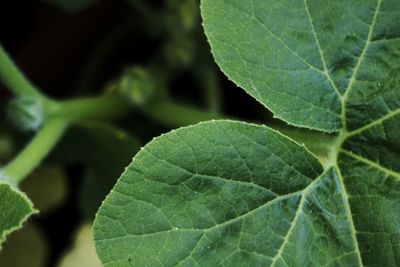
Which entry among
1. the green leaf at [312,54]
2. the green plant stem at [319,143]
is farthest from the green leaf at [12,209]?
the green plant stem at [319,143]

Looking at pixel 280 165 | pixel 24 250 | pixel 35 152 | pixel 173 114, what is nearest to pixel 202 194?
pixel 280 165

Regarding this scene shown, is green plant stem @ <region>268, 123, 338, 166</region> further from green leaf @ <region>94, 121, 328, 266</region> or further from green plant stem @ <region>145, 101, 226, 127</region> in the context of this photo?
green plant stem @ <region>145, 101, 226, 127</region>

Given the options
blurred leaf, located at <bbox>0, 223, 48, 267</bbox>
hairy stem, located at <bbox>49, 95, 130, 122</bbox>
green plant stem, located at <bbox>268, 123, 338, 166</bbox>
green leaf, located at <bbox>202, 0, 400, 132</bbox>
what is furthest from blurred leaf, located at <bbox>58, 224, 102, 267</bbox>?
green leaf, located at <bbox>202, 0, 400, 132</bbox>

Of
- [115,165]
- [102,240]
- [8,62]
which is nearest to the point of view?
[102,240]

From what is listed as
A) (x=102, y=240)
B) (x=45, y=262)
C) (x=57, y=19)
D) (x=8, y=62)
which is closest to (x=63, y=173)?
(x=45, y=262)

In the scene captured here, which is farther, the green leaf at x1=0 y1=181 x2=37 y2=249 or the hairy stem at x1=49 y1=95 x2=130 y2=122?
the hairy stem at x1=49 y1=95 x2=130 y2=122

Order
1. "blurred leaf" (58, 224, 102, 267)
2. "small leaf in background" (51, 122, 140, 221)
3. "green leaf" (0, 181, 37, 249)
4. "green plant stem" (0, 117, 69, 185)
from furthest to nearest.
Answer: "blurred leaf" (58, 224, 102, 267) < "small leaf in background" (51, 122, 140, 221) < "green plant stem" (0, 117, 69, 185) < "green leaf" (0, 181, 37, 249)

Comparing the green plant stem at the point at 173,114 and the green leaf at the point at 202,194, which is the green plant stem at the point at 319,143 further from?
the green plant stem at the point at 173,114

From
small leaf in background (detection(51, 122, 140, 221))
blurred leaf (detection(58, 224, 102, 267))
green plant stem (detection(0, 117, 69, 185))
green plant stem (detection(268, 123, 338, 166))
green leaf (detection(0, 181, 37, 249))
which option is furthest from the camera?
blurred leaf (detection(58, 224, 102, 267))

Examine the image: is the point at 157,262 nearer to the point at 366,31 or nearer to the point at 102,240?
the point at 102,240
